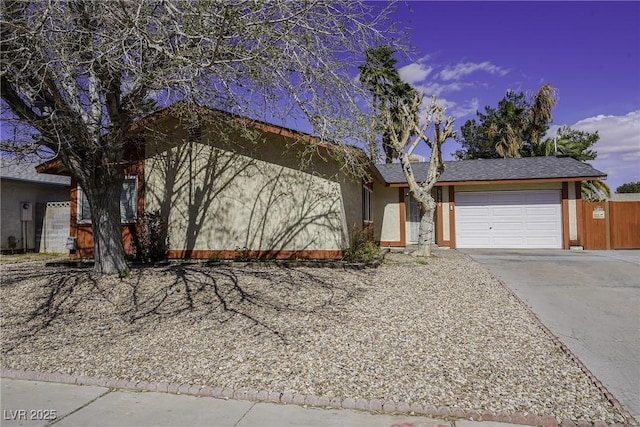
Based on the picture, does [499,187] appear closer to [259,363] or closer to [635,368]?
[635,368]

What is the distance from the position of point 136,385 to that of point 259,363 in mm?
1242

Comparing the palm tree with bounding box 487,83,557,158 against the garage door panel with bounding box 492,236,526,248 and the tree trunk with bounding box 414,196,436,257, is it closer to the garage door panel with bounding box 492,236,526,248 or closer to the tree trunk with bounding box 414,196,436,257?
the garage door panel with bounding box 492,236,526,248

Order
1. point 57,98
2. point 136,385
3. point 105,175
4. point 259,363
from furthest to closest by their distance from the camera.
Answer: point 105,175 → point 57,98 → point 259,363 → point 136,385

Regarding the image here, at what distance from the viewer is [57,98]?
7652 mm

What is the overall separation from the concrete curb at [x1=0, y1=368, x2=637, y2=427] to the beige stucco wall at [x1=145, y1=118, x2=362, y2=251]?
7.71 m

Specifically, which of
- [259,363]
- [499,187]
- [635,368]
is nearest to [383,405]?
[259,363]

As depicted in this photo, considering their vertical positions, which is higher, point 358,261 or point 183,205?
point 183,205

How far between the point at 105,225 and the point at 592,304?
8.95 m

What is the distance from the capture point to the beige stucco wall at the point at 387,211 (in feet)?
64.9

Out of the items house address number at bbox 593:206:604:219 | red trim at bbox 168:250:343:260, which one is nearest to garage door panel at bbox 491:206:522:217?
house address number at bbox 593:206:604:219

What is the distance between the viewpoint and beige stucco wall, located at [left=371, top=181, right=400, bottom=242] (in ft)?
64.9

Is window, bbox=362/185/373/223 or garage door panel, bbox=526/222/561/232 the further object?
garage door panel, bbox=526/222/561/232

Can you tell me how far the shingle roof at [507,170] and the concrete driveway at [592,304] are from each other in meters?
4.19

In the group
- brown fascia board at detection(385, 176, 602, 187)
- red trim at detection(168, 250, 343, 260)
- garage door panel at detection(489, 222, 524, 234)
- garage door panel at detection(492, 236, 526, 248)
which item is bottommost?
red trim at detection(168, 250, 343, 260)
